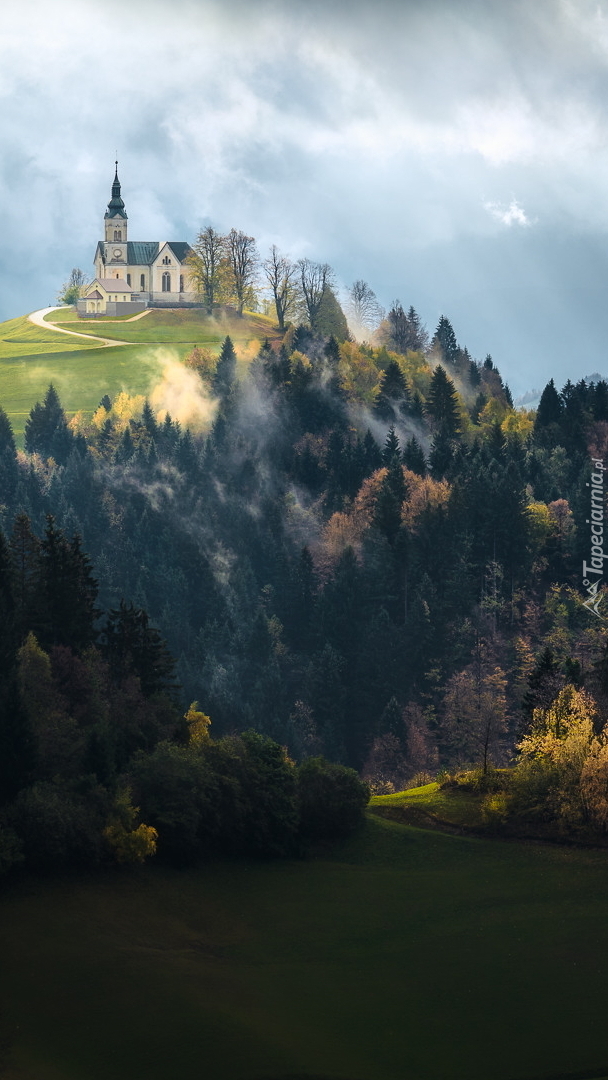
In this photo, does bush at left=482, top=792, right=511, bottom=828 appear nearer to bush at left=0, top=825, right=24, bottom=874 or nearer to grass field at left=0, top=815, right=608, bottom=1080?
grass field at left=0, top=815, right=608, bottom=1080

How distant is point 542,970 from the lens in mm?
81562

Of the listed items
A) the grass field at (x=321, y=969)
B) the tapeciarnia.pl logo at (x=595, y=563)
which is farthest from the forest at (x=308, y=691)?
the grass field at (x=321, y=969)

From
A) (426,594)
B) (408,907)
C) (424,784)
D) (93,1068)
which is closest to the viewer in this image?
(93,1068)

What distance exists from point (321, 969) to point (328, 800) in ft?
75.7

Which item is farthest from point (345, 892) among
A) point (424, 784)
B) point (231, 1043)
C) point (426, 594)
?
point (426, 594)

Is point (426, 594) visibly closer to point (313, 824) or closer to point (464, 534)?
point (464, 534)

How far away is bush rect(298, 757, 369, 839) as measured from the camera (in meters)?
104

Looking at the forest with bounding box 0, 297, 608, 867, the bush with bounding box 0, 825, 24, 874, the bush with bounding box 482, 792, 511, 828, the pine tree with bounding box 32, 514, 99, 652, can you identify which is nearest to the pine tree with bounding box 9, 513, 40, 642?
the forest with bounding box 0, 297, 608, 867

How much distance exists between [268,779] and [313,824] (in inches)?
210

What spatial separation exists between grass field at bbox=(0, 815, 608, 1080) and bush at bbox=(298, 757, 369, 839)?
173cm

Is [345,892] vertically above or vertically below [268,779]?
below

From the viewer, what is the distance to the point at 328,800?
104 metres

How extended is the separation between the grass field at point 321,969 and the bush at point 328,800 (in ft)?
5.66

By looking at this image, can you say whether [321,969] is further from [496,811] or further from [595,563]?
[595,563]
